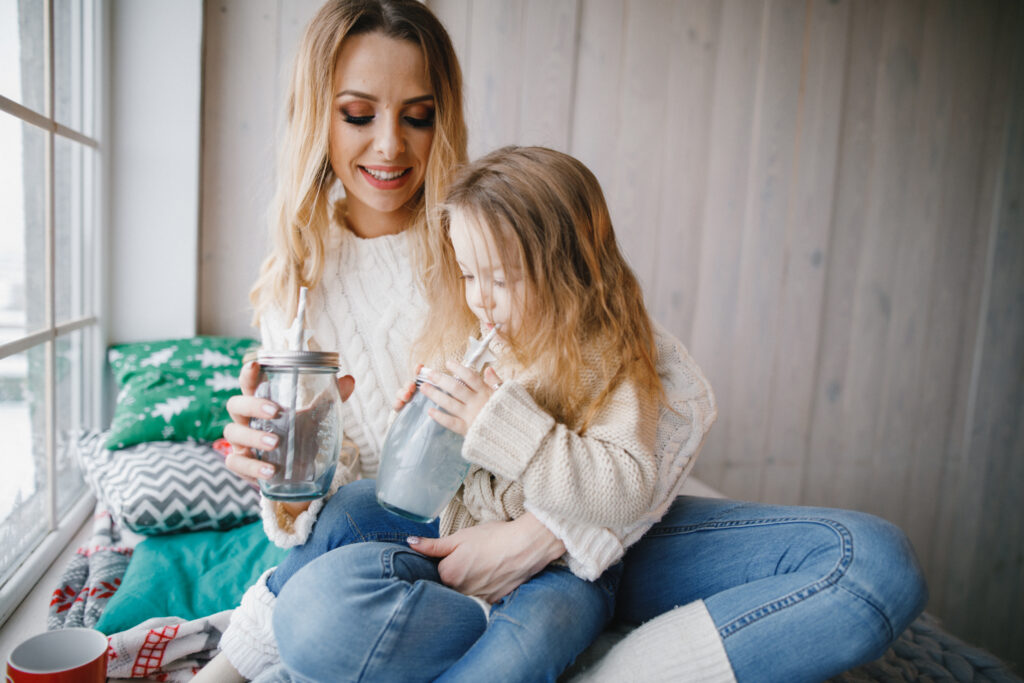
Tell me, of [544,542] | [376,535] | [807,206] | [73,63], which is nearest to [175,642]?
[376,535]

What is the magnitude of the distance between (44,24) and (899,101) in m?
2.42

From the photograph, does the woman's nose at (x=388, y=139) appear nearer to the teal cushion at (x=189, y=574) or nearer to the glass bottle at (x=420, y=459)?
the glass bottle at (x=420, y=459)

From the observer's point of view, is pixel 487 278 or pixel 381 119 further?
pixel 381 119

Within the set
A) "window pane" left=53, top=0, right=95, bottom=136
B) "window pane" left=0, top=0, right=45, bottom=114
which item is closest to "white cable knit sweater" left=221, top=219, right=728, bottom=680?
"window pane" left=0, top=0, right=45, bottom=114

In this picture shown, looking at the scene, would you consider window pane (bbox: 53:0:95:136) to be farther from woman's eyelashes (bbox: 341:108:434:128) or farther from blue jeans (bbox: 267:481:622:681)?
blue jeans (bbox: 267:481:622:681)

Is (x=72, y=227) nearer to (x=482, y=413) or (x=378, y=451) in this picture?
(x=378, y=451)

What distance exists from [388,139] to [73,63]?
2.93 ft

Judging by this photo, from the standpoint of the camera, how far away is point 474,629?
0.91 meters

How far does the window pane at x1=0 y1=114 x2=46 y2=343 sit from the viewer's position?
1176 mm

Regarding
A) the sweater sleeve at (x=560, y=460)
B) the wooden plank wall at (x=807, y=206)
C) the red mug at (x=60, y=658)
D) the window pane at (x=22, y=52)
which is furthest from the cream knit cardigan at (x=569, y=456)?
the wooden plank wall at (x=807, y=206)

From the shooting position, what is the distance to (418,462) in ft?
2.93

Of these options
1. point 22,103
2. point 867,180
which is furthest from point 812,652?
point 867,180

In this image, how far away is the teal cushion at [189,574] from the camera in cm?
113

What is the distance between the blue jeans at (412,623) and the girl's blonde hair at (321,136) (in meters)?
0.55
